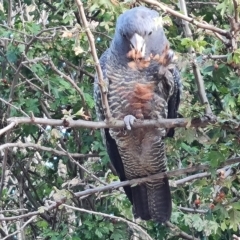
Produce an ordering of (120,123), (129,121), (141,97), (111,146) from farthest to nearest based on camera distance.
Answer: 1. (111,146)
2. (141,97)
3. (129,121)
4. (120,123)

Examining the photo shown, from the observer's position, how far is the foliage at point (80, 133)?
3.68m

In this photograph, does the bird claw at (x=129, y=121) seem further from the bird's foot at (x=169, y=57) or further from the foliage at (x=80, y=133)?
the bird's foot at (x=169, y=57)

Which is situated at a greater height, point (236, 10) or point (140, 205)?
point (236, 10)

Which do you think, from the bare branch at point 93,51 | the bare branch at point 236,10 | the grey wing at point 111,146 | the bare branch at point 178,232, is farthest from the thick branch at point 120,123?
the bare branch at point 178,232

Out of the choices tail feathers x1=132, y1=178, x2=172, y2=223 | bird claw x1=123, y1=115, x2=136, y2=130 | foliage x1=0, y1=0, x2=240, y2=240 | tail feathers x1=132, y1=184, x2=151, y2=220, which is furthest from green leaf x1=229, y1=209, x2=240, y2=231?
tail feathers x1=132, y1=184, x2=151, y2=220

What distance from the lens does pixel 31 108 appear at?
4.84 meters

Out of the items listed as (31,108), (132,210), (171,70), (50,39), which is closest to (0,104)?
(31,108)

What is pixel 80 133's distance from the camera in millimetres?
5340

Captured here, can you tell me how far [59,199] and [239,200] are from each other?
110 centimetres

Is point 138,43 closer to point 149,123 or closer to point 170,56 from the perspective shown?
point 170,56

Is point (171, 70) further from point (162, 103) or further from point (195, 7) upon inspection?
point (195, 7)

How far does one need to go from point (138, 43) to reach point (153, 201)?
1241mm

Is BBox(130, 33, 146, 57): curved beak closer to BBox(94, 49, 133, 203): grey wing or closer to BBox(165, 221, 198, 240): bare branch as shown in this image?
BBox(94, 49, 133, 203): grey wing

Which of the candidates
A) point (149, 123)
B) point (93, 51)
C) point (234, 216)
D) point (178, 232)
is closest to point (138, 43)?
point (149, 123)
